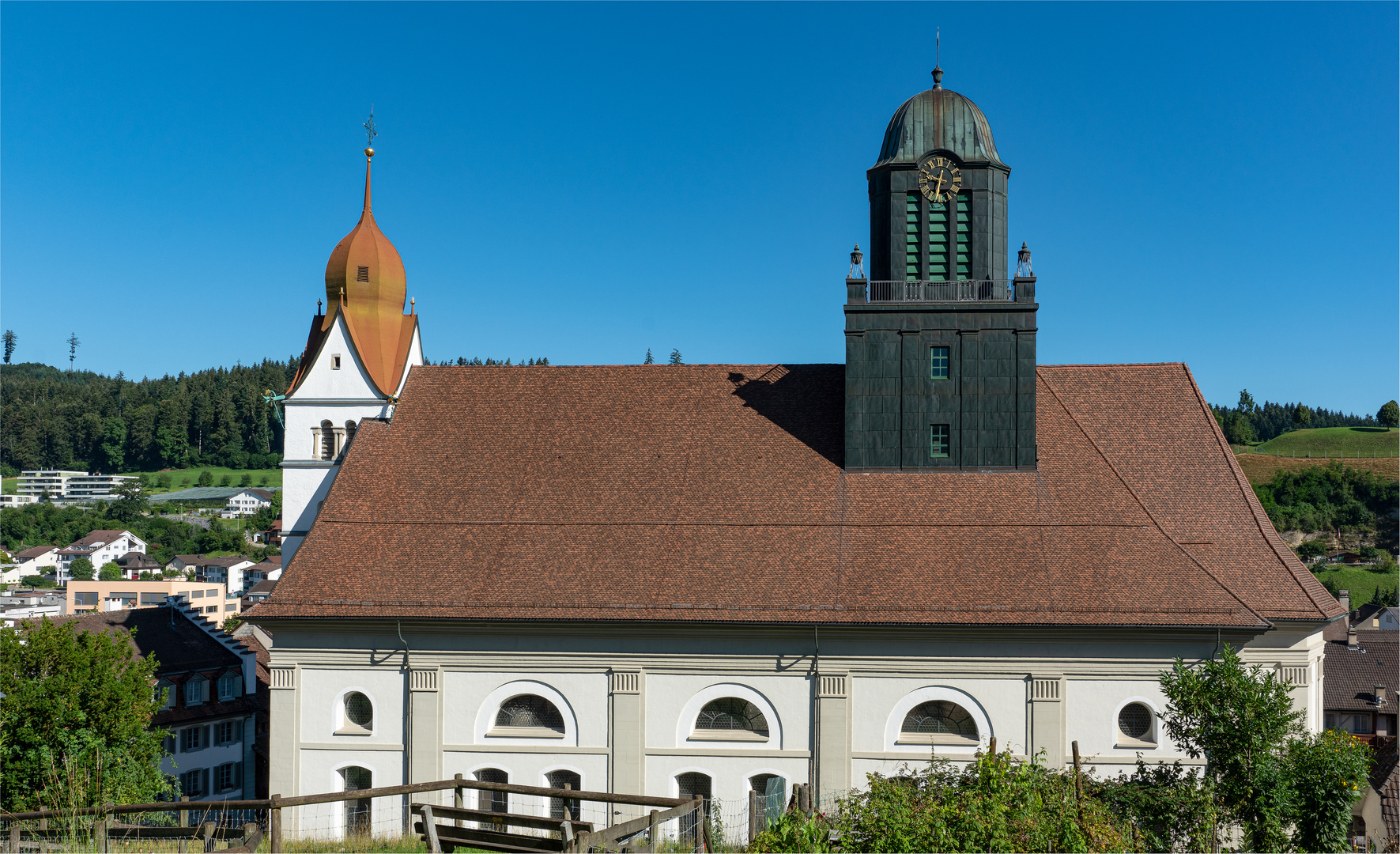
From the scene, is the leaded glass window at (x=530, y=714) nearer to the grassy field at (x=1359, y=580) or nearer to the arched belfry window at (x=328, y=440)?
the arched belfry window at (x=328, y=440)

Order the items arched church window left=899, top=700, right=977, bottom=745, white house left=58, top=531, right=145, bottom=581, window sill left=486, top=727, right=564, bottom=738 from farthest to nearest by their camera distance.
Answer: white house left=58, top=531, right=145, bottom=581 → window sill left=486, top=727, right=564, bottom=738 → arched church window left=899, top=700, right=977, bottom=745

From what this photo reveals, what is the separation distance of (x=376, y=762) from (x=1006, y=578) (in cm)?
1582

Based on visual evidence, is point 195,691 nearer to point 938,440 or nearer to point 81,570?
point 938,440

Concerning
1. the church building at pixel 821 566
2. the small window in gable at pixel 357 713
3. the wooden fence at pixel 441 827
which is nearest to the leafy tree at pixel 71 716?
the church building at pixel 821 566

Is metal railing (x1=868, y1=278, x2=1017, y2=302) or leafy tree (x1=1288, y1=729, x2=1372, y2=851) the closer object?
leafy tree (x1=1288, y1=729, x2=1372, y2=851)

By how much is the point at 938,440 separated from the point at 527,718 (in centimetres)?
1277

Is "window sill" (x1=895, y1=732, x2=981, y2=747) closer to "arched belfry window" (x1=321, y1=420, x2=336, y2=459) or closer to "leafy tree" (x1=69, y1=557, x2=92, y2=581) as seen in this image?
"arched belfry window" (x1=321, y1=420, x2=336, y2=459)

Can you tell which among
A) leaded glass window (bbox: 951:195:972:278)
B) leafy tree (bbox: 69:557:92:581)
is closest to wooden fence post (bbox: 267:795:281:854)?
leaded glass window (bbox: 951:195:972:278)

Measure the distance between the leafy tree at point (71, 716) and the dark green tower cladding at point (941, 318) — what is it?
2089cm

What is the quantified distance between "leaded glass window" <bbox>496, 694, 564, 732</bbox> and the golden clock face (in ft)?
54.8

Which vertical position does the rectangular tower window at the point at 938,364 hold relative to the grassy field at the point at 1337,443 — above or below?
below

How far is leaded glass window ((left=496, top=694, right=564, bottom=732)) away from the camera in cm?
2802

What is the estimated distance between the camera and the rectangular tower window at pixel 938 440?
30594mm

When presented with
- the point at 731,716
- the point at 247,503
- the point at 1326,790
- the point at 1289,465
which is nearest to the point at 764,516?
the point at 731,716
